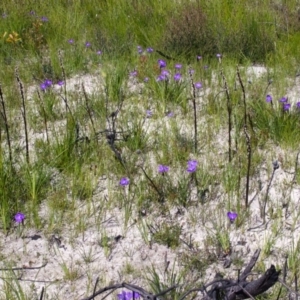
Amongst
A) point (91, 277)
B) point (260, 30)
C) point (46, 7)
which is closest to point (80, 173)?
point (91, 277)

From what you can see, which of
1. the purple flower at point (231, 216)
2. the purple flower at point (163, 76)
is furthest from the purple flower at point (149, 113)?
the purple flower at point (231, 216)

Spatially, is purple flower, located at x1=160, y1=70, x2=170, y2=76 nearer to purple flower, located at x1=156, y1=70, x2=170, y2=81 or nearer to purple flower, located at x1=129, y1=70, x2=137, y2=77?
purple flower, located at x1=156, y1=70, x2=170, y2=81

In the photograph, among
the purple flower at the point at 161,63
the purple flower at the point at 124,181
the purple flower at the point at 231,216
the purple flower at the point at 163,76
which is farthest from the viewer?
the purple flower at the point at 161,63

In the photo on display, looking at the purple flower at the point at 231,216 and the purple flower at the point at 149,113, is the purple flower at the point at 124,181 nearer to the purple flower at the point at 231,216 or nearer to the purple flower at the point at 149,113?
→ the purple flower at the point at 231,216

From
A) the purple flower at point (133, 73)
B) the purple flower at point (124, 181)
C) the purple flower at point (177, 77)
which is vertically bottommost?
the purple flower at point (124, 181)

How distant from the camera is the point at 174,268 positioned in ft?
8.39

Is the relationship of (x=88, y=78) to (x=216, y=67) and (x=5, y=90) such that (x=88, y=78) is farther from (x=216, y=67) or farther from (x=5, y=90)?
(x=216, y=67)

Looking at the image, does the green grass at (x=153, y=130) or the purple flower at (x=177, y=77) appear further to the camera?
the purple flower at (x=177, y=77)

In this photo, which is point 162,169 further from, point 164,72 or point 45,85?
point 45,85

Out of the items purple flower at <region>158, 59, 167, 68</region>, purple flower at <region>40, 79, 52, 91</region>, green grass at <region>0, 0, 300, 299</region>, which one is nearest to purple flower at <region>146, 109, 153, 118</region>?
green grass at <region>0, 0, 300, 299</region>

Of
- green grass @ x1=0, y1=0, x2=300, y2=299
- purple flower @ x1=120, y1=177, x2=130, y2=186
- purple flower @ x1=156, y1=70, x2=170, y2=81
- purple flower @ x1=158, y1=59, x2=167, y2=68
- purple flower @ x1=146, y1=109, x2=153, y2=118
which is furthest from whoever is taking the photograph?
purple flower @ x1=158, y1=59, x2=167, y2=68

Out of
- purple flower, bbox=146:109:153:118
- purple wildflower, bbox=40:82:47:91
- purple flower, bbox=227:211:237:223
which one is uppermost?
purple wildflower, bbox=40:82:47:91

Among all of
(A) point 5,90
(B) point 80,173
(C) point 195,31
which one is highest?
(C) point 195,31

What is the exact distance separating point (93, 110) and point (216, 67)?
1.28 meters
